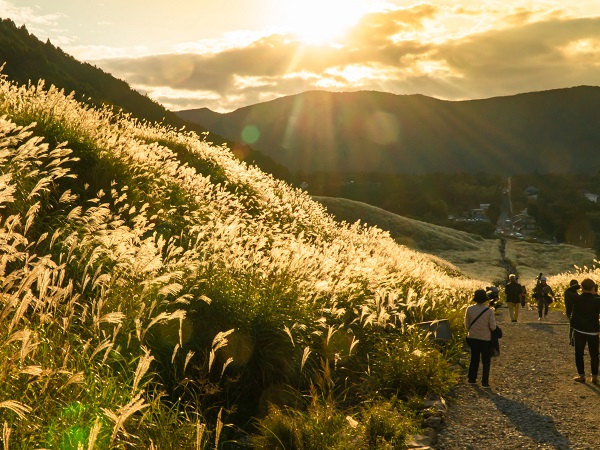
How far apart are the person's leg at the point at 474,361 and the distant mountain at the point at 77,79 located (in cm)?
4068

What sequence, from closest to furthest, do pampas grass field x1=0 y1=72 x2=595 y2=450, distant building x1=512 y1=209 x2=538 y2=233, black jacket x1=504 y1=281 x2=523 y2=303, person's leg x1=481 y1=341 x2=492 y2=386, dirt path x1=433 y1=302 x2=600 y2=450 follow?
1. pampas grass field x1=0 y1=72 x2=595 y2=450
2. dirt path x1=433 y1=302 x2=600 y2=450
3. person's leg x1=481 y1=341 x2=492 y2=386
4. black jacket x1=504 y1=281 x2=523 y2=303
5. distant building x1=512 y1=209 x2=538 y2=233

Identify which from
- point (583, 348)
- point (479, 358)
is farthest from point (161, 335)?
point (583, 348)

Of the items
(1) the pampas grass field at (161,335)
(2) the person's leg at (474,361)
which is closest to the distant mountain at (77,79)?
(1) the pampas grass field at (161,335)

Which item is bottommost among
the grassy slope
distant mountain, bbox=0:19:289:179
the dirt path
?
the grassy slope

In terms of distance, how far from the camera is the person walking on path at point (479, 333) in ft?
33.3

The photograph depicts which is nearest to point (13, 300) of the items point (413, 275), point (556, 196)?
point (413, 275)

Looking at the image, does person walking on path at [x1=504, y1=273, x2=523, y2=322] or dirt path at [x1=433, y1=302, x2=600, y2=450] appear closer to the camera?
dirt path at [x1=433, y1=302, x2=600, y2=450]

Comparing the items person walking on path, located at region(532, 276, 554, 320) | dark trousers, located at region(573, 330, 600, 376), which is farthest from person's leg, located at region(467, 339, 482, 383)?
person walking on path, located at region(532, 276, 554, 320)

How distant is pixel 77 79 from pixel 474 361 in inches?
2671

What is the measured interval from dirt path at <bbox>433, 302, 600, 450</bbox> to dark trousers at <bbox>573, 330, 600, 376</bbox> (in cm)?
30

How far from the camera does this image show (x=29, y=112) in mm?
11836

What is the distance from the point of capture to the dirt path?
6.95 meters

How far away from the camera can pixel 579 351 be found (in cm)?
1077

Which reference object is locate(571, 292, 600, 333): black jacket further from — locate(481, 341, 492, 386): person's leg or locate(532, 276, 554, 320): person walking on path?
locate(532, 276, 554, 320): person walking on path
